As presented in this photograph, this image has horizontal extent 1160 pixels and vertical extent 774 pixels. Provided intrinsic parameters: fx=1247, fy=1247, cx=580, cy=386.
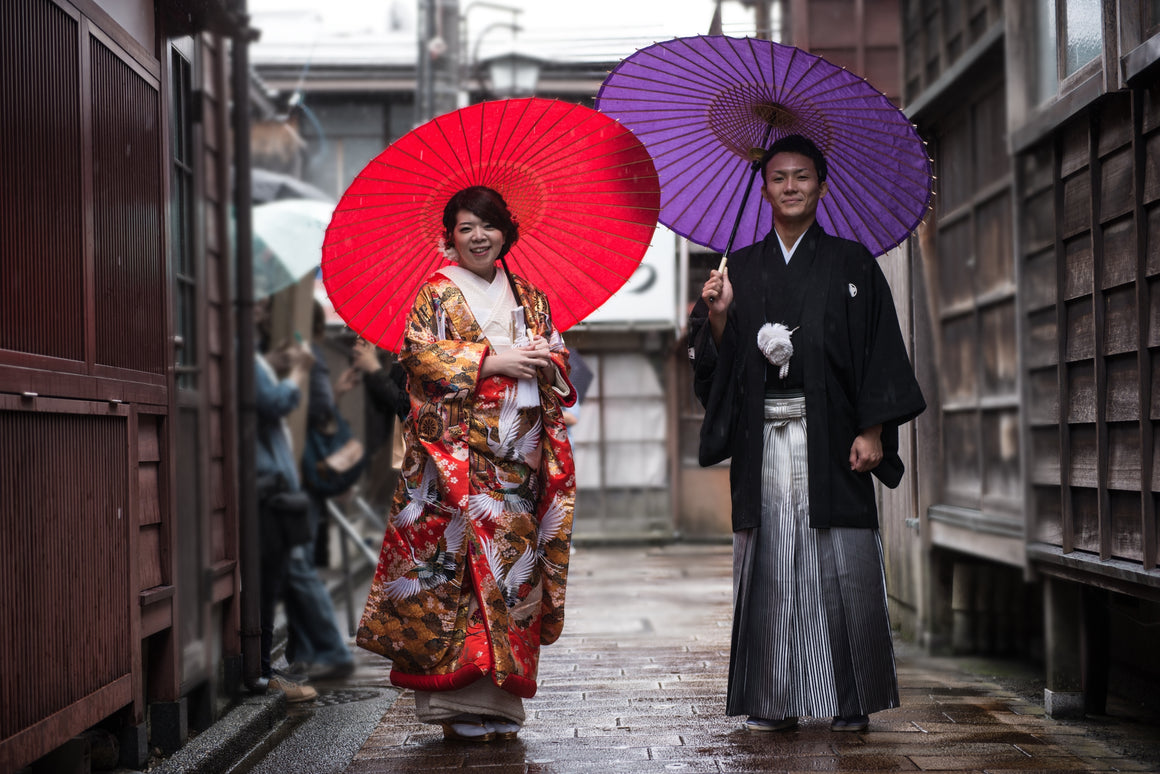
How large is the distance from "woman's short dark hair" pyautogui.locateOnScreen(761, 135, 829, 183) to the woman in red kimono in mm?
1075

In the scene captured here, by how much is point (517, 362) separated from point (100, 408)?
4.88 ft

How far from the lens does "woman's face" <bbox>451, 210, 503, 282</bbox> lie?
4.82 metres

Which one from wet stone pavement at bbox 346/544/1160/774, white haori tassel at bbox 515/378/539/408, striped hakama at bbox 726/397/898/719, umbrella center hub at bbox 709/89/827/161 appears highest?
umbrella center hub at bbox 709/89/827/161

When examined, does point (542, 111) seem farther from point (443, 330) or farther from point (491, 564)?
point (491, 564)

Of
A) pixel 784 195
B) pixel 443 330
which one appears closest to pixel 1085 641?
pixel 784 195

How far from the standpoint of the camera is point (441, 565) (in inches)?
185

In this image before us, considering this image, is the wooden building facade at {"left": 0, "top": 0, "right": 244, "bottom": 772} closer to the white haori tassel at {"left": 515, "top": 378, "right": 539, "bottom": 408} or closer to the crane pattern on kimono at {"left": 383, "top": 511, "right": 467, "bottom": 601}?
the crane pattern on kimono at {"left": 383, "top": 511, "right": 467, "bottom": 601}

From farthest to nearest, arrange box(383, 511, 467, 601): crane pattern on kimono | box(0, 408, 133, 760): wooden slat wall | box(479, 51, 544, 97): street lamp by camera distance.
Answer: box(479, 51, 544, 97): street lamp
box(383, 511, 467, 601): crane pattern on kimono
box(0, 408, 133, 760): wooden slat wall

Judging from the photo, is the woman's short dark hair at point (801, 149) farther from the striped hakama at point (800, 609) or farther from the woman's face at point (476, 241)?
the woman's face at point (476, 241)

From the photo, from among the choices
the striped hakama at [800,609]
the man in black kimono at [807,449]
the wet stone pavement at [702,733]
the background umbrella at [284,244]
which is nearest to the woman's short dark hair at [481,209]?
the man in black kimono at [807,449]

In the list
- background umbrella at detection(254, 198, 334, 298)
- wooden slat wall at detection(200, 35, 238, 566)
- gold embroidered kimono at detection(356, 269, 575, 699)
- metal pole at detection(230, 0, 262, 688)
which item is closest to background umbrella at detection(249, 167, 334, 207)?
background umbrella at detection(254, 198, 334, 298)

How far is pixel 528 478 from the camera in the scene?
4.86 meters

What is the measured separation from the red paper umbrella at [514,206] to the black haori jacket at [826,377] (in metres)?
0.56

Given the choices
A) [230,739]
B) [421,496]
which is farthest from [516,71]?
[230,739]
